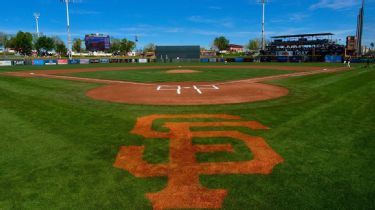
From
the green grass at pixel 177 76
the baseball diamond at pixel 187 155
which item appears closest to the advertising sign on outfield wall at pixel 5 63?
the green grass at pixel 177 76

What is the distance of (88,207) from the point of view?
3.90m

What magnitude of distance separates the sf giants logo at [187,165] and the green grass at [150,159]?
181 mm

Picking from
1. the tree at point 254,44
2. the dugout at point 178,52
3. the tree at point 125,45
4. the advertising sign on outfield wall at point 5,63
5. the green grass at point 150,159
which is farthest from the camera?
the tree at point 254,44

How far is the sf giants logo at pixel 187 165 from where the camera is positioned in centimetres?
416

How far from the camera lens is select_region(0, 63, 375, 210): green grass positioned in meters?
4.11

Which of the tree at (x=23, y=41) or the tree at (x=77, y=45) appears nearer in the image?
the tree at (x=23, y=41)

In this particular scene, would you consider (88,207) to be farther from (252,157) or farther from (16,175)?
(252,157)

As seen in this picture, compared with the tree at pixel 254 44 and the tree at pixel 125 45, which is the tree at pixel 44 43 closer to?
the tree at pixel 125 45

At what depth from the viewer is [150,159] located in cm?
569

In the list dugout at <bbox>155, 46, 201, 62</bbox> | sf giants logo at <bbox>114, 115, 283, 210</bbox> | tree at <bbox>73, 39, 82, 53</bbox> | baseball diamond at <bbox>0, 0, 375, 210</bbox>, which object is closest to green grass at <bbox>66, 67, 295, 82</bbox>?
baseball diamond at <bbox>0, 0, 375, 210</bbox>

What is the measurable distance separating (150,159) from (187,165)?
86 centimetres

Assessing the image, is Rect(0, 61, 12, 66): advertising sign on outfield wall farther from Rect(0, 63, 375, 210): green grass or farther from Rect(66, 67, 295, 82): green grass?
Rect(0, 63, 375, 210): green grass

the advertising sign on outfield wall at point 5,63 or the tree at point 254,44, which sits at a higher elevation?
the tree at point 254,44

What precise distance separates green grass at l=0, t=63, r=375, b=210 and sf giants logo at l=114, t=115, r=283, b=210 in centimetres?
18
